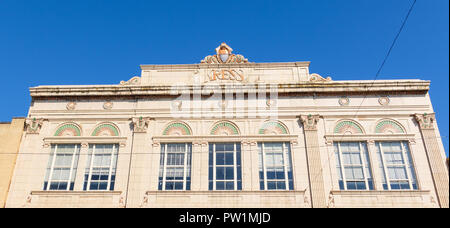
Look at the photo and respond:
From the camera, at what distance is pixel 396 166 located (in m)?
17.6

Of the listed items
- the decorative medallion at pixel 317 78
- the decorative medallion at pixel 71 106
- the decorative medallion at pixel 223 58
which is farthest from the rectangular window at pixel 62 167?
the decorative medallion at pixel 317 78

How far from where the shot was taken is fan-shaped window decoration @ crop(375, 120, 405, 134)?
18406mm

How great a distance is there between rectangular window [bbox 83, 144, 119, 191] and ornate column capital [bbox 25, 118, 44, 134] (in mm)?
3002

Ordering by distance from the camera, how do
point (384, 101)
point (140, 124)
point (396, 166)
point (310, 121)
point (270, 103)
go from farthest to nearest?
point (270, 103) → point (384, 101) → point (140, 124) → point (310, 121) → point (396, 166)

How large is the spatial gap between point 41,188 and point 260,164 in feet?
35.2

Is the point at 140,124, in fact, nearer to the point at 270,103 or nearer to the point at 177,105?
the point at 177,105

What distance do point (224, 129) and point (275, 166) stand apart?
3.24 m

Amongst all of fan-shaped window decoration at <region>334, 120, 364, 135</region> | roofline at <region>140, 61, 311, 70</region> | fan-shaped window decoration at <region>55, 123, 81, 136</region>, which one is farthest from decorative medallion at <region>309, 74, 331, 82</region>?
fan-shaped window decoration at <region>55, 123, 81, 136</region>

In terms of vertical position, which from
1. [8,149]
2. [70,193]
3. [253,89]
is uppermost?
[253,89]

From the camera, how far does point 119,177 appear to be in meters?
17.7

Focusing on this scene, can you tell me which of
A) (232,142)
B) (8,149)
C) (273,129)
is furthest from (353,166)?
(8,149)
